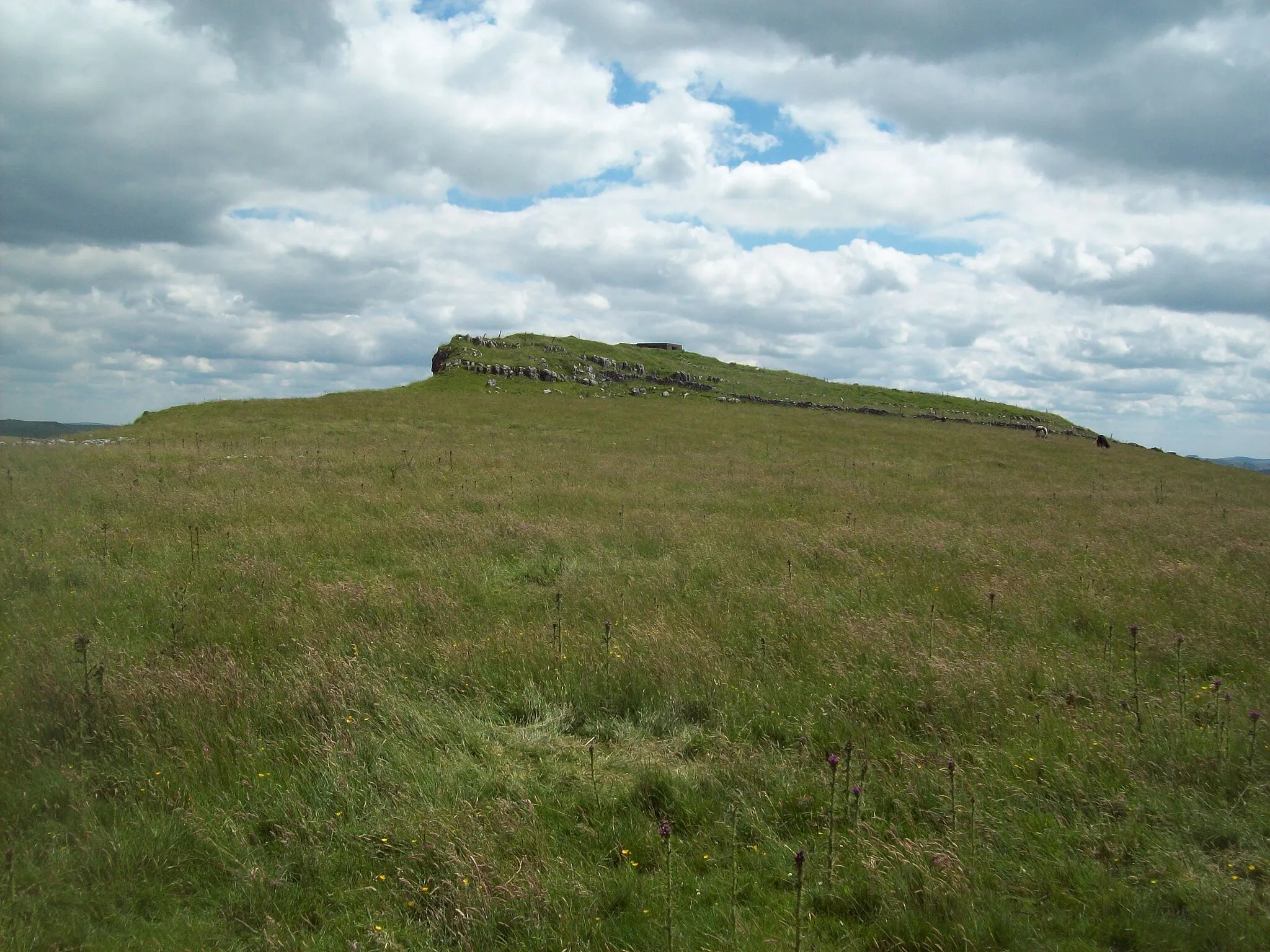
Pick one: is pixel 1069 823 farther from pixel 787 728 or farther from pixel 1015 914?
pixel 787 728

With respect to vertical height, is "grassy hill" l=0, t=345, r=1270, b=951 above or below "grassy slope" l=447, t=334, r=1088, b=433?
below

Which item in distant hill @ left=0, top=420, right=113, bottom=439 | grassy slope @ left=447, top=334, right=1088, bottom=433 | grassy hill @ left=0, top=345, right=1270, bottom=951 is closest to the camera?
grassy hill @ left=0, top=345, right=1270, bottom=951

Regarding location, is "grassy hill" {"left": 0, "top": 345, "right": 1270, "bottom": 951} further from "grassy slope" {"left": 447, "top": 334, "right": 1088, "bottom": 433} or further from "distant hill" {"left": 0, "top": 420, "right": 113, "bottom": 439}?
"grassy slope" {"left": 447, "top": 334, "right": 1088, "bottom": 433}

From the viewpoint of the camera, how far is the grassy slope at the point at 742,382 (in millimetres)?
66875

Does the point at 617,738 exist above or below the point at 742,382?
below

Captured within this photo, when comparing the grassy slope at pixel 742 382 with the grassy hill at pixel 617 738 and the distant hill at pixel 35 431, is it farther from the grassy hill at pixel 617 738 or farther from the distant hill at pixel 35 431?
the grassy hill at pixel 617 738

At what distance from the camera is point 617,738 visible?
6.30 m

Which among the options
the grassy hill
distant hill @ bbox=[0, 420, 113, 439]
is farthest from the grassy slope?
the grassy hill

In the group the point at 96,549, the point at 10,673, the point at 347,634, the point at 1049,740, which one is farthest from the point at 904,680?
the point at 96,549

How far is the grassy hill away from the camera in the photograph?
4.14 metres

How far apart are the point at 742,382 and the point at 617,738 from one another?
7262 cm

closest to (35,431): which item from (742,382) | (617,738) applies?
(617,738)

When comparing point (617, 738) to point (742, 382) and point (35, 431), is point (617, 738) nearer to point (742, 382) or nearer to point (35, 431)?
point (35, 431)

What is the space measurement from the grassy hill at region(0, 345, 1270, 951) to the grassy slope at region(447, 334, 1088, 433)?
1939 inches
